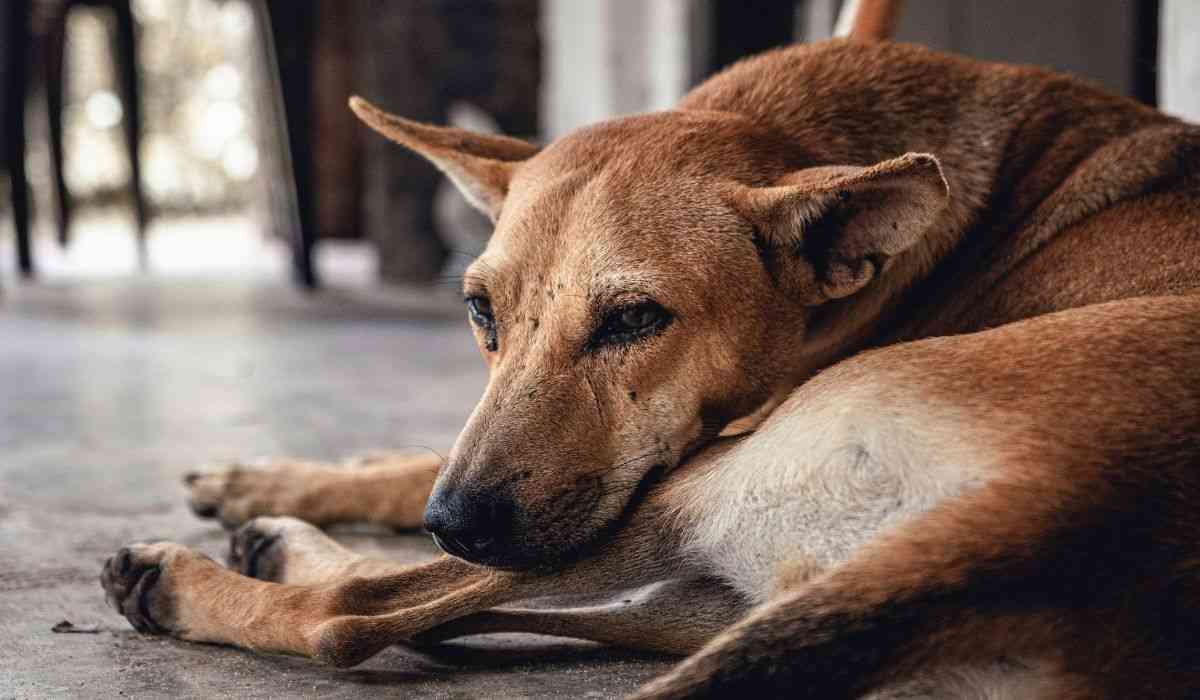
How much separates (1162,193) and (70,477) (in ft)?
8.55

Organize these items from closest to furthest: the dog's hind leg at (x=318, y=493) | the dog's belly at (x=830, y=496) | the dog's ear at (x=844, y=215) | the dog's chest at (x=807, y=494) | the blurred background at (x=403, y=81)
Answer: the dog's belly at (x=830, y=496)
the dog's chest at (x=807, y=494)
the dog's ear at (x=844, y=215)
the dog's hind leg at (x=318, y=493)
the blurred background at (x=403, y=81)

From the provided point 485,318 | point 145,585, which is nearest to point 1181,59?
point 485,318

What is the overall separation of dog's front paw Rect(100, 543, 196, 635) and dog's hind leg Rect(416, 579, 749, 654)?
45 centimetres

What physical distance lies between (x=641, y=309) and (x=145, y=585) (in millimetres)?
945

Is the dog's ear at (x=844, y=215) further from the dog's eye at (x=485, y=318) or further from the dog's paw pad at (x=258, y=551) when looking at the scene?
the dog's paw pad at (x=258, y=551)

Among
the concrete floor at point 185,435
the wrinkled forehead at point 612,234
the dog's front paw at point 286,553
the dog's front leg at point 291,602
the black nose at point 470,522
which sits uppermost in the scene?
the wrinkled forehead at point 612,234

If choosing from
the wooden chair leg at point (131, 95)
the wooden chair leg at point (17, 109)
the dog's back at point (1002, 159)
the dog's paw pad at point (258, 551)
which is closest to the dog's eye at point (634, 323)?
the dog's back at point (1002, 159)

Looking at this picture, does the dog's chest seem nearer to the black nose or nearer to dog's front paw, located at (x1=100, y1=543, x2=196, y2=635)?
the black nose

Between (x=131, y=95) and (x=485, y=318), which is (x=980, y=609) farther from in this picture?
(x=131, y=95)

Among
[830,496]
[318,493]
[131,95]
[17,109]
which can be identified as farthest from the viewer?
[131,95]

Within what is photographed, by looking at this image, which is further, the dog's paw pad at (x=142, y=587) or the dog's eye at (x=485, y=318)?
the dog's eye at (x=485, y=318)

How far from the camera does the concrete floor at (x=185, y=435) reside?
2057 millimetres

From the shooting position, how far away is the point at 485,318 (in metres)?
2.43

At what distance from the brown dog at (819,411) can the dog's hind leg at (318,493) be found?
0.01m
